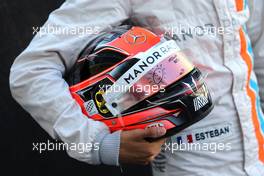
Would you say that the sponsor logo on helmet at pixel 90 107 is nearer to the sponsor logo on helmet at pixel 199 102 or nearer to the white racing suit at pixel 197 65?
the white racing suit at pixel 197 65

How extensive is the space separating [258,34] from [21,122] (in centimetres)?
99

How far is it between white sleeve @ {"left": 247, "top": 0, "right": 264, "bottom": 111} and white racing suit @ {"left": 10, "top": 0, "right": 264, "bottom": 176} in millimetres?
69

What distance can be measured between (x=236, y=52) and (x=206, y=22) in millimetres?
109

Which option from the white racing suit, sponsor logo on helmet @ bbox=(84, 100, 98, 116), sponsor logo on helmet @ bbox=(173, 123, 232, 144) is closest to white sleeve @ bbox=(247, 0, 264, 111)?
the white racing suit

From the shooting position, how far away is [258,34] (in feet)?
4.67

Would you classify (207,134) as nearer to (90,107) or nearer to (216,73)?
(216,73)

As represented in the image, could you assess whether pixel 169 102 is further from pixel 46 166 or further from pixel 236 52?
pixel 46 166

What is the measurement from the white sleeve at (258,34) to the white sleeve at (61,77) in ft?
1.36

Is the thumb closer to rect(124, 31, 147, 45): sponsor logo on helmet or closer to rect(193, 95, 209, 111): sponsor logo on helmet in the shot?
rect(193, 95, 209, 111): sponsor logo on helmet

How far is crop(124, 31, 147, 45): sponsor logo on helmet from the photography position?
120 centimetres

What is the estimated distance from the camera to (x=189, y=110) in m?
1.16

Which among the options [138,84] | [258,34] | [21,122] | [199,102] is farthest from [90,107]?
[21,122]

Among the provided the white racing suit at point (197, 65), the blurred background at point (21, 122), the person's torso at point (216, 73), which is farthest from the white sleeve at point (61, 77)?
the blurred background at point (21, 122)

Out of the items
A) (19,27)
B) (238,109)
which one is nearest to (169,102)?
(238,109)
